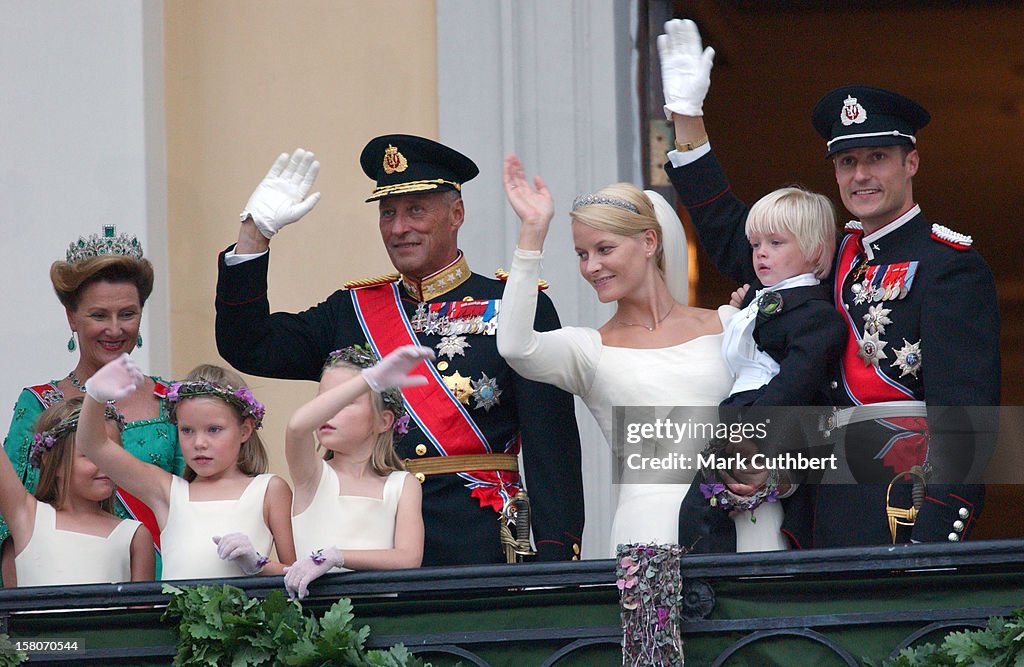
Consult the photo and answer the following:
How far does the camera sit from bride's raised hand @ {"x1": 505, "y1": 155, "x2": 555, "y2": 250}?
13.5 feet

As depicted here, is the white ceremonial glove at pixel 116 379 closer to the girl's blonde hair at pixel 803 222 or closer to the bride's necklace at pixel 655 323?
the bride's necklace at pixel 655 323

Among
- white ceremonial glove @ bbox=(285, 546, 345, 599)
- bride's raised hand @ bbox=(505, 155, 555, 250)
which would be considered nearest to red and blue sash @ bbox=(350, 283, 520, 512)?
bride's raised hand @ bbox=(505, 155, 555, 250)

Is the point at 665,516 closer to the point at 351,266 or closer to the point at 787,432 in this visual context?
the point at 787,432

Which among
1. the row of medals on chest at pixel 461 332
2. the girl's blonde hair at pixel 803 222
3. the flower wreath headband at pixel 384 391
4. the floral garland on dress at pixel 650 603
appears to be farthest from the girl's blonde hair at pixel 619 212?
the floral garland on dress at pixel 650 603

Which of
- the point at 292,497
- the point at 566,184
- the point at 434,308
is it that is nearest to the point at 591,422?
the point at 566,184

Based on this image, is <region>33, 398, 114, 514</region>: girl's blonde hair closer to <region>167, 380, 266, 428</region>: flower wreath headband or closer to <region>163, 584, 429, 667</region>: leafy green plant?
<region>167, 380, 266, 428</region>: flower wreath headband

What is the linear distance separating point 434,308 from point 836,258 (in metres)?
1.00

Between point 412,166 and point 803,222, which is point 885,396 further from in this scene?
point 412,166

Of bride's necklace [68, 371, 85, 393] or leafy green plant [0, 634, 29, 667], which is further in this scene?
bride's necklace [68, 371, 85, 393]

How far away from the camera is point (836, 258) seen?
424 centimetres

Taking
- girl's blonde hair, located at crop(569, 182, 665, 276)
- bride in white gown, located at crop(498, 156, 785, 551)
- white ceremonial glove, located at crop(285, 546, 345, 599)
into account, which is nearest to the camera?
white ceremonial glove, located at crop(285, 546, 345, 599)

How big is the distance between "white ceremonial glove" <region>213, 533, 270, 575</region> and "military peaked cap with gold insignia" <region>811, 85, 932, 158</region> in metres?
1.59

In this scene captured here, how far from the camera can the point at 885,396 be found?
3996mm

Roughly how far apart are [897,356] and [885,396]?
91 mm
